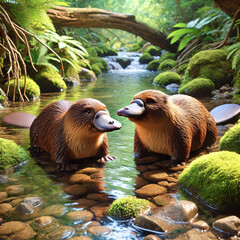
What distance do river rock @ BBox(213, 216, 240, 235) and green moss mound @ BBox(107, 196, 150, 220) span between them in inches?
23.8

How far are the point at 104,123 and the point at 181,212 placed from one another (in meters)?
1.31

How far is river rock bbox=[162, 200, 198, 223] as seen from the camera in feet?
7.75

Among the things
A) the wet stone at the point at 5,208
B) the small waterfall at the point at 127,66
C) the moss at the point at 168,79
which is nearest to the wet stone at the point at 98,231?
the wet stone at the point at 5,208

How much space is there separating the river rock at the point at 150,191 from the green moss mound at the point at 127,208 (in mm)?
212

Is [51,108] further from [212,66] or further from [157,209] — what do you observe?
[212,66]

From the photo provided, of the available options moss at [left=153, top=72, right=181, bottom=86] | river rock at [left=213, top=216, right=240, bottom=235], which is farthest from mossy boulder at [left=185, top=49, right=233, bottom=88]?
river rock at [left=213, top=216, right=240, bottom=235]

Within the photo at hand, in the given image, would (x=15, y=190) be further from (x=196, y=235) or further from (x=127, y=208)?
(x=196, y=235)

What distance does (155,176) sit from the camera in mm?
3285

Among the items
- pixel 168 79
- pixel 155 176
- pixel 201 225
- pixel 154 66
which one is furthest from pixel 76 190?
pixel 154 66

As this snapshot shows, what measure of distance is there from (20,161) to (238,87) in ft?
Answer: 20.6

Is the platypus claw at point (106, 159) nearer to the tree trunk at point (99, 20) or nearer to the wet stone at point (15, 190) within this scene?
the wet stone at point (15, 190)

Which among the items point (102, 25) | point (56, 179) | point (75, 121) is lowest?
point (56, 179)

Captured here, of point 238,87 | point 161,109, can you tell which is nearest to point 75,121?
point 161,109

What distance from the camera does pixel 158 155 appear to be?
155 inches
